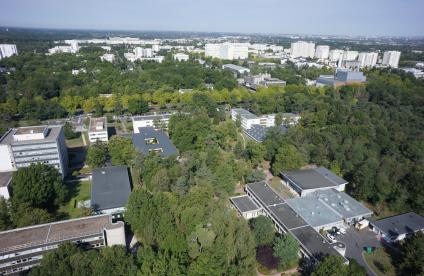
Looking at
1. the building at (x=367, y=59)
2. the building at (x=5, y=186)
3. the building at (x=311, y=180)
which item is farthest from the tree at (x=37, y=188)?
the building at (x=367, y=59)

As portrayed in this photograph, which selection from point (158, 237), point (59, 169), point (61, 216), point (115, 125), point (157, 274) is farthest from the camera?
point (115, 125)

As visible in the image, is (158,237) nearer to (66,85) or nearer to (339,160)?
(339,160)

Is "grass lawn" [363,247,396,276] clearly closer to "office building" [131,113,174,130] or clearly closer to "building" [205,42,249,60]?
"office building" [131,113,174,130]

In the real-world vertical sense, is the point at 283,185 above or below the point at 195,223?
below

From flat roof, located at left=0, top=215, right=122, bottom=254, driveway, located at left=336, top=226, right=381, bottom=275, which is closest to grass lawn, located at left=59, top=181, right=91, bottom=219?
flat roof, located at left=0, top=215, right=122, bottom=254

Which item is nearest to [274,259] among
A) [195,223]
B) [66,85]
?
[195,223]

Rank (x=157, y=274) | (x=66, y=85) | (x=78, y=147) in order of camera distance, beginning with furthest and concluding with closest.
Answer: (x=66, y=85), (x=78, y=147), (x=157, y=274)
